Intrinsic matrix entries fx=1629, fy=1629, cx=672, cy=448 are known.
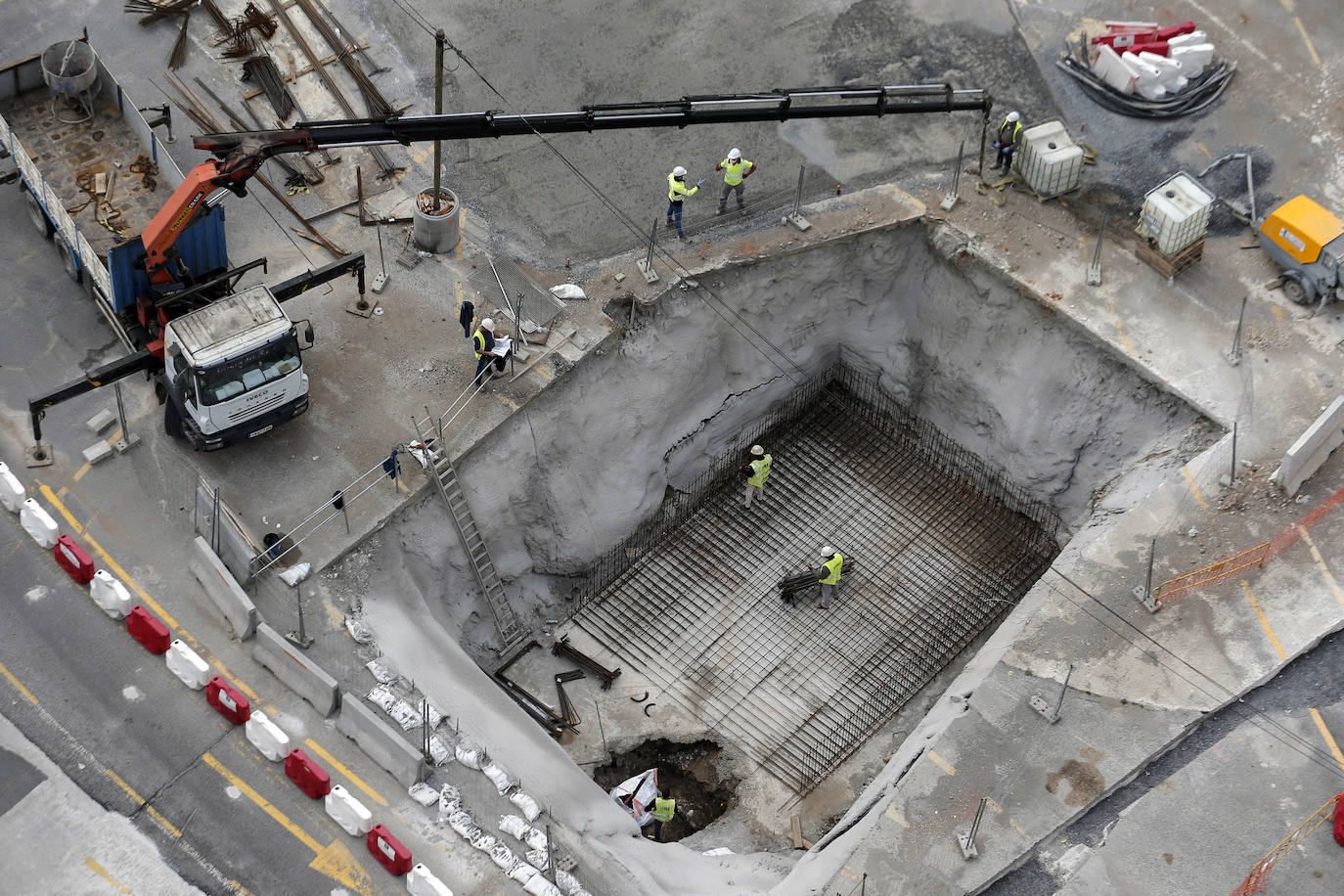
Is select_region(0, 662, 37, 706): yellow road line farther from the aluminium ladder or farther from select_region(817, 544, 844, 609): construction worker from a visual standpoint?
select_region(817, 544, 844, 609): construction worker

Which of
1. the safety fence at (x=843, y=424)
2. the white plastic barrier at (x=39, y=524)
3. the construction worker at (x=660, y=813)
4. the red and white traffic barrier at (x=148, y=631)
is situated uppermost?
the white plastic barrier at (x=39, y=524)

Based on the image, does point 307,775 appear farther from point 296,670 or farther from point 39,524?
point 39,524

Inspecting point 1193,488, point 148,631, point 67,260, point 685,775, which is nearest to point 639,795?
point 685,775

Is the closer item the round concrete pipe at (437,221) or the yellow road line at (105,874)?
the yellow road line at (105,874)

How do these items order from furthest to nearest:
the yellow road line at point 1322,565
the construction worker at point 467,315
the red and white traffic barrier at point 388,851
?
the construction worker at point 467,315, the yellow road line at point 1322,565, the red and white traffic barrier at point 388,851

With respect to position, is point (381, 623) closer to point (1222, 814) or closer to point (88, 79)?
point (88, 79)

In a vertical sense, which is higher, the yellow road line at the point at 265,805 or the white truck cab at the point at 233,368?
the white truck cab at the point at 233,368

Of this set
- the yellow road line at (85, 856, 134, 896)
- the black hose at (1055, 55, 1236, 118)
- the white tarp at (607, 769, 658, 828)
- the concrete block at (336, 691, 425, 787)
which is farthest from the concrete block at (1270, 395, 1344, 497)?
the yellow road line at (85, 856, 134, 896)

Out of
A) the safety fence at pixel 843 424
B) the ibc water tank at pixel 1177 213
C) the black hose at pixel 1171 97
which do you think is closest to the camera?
the ibc water tank at pixel 1177 213

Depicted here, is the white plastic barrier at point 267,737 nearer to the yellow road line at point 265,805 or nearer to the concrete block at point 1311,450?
the yellow road line at point 265,805

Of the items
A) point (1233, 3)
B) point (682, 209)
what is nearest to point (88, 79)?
point (682, 209)

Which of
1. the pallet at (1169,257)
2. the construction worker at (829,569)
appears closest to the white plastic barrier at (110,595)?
the construction worker at (829,569)
